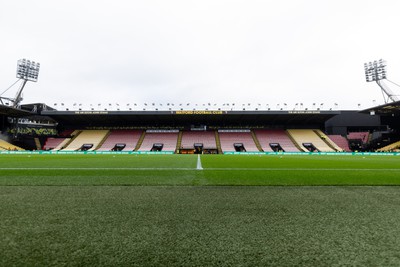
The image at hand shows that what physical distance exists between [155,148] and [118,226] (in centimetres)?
5059

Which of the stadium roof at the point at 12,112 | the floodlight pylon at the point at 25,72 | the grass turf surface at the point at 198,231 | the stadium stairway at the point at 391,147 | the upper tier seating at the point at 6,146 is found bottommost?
the upper tier seating at the point at 6,146

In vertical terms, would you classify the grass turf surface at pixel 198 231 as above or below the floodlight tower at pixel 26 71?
below

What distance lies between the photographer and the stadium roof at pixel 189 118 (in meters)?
50.7

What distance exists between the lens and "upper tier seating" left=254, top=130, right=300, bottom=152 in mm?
51331

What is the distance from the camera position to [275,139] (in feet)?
180

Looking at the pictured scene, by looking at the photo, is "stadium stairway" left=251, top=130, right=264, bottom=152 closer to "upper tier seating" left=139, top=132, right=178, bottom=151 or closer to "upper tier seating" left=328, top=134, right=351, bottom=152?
"upper tier seating" left=139, top=132, right=178, bottom=151

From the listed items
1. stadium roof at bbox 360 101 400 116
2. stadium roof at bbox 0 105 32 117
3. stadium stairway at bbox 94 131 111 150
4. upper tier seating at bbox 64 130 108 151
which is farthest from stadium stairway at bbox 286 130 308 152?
stadium roof at bbox 0 105 32 117

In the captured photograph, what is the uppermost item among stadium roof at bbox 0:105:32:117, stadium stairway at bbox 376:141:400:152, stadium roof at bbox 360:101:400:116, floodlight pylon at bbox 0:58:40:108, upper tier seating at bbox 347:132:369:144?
floodlight pylon at bbox 0:58:40:108

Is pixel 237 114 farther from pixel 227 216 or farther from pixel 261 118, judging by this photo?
pixel 227 216

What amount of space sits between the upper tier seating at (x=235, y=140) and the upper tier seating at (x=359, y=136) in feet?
86.3

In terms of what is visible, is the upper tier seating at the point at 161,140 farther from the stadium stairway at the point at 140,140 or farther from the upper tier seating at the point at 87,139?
the upper tier seating at the point at 87,139

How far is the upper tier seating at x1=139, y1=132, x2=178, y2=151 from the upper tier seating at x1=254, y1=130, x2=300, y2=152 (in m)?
19.1

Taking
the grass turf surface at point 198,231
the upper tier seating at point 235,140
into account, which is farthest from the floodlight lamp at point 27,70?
the grass turf surface at point 198,231

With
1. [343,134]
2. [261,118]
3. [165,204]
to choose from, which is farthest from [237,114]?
[165,204]
